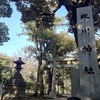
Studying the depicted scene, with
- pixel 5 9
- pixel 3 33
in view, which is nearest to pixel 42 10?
pixel 5 9

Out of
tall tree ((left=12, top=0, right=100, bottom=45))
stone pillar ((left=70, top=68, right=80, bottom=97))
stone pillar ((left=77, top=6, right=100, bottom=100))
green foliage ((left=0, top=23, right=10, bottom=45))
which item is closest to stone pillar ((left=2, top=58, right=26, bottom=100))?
green foliage ((left=0, top=23, right=10, bottom=45))

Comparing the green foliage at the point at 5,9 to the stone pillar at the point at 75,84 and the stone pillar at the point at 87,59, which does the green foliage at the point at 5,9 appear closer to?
the stone pillar at the point at 87,59

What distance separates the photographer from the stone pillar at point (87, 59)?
689cm

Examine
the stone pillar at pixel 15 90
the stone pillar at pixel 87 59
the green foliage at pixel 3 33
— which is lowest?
the stone pillar at pixel 15 90

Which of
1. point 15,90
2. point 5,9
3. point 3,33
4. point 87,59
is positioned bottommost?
point 15,90

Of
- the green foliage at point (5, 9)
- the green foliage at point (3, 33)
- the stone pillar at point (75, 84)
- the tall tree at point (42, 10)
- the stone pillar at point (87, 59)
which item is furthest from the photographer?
the green foliage at point (3, 33)

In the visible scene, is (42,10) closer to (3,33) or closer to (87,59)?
(3,33)

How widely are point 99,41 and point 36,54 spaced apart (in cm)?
736

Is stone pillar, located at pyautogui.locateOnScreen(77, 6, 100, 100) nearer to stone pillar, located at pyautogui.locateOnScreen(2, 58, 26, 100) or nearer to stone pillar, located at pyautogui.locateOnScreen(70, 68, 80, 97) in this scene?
stone pillar, located at pyautogui.locateOnScreen(70, 68, 80, 97)

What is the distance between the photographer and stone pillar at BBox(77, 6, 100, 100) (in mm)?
6887

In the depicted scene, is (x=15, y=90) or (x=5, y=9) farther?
(x=15, y=90)

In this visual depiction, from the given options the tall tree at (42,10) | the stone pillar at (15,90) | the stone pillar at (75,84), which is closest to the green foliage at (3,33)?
the tall tree at (42,10)

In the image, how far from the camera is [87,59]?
7.26 metres

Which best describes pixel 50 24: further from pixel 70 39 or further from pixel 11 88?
pixel 70 39
